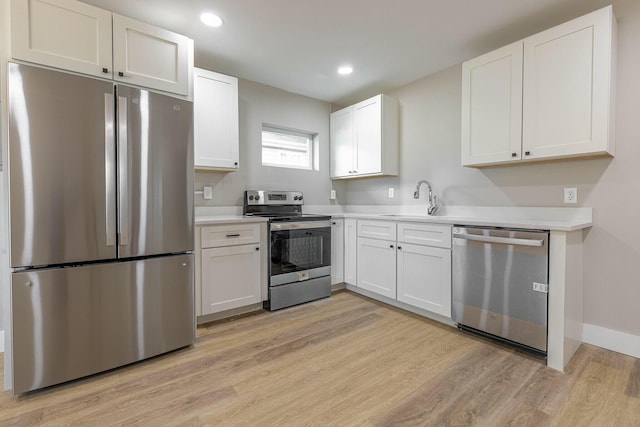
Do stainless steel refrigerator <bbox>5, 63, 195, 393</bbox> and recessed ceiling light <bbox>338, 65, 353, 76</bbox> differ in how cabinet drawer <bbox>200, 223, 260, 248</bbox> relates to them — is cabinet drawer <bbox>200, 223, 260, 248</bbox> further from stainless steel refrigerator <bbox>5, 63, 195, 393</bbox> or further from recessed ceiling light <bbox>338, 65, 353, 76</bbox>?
recessed ceiling light <bbox>338, 65, 353, 76</bbox>

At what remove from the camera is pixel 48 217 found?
5.56 ft

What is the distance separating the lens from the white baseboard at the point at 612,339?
2.05 meters

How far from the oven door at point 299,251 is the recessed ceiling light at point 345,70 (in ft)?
5.22

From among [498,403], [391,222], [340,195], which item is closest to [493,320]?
[498,403]

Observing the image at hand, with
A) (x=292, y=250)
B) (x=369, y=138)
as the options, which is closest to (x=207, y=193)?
(x=292, y=250)

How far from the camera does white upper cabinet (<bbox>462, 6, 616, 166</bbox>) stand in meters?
1.94

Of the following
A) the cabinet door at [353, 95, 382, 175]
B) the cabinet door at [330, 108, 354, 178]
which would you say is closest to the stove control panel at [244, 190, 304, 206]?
the cabinet door at [330, 108, 354, 178]

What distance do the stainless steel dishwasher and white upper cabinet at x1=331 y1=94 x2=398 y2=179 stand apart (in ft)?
4.39

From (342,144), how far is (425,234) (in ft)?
5.75

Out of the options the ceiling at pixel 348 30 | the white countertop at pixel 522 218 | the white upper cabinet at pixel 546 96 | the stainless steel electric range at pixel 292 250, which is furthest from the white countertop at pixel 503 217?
the ceiling at pixel 348 30

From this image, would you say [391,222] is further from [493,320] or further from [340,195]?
[340,195]

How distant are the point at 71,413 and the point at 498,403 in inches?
85.7

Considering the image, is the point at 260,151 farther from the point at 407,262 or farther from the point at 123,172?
the point at 407,262

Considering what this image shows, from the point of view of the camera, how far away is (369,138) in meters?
3.50
